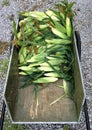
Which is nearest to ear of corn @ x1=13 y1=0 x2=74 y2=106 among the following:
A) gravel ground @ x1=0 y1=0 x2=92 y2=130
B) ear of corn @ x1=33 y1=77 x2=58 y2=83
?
ear of corn @ x1=33 y1=77 x2=58 y2=83

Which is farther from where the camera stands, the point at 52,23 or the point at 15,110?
the point at 52,23

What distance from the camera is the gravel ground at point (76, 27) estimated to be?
11.4ft

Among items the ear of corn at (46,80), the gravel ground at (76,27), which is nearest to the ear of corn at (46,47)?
the ear of corn at (46,80)

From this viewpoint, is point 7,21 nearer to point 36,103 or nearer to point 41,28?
point 41,28

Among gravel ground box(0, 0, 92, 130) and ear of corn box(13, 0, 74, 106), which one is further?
gravel ground box(0, 0, 92, 130)

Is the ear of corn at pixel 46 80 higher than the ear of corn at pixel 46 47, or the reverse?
the ear of corn at pixel 46 47

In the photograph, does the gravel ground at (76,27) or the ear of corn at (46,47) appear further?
the gravel ground at (76,27)

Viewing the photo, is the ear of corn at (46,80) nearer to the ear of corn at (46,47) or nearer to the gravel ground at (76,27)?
the ear of corn at (46,47)

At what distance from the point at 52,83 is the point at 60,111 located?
38 cm

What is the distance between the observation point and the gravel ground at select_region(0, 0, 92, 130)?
349 centimetres

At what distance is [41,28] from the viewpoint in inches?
124

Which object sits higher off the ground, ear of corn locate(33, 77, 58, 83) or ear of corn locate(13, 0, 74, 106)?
ear of corn locate(13, 0, 74, 106)

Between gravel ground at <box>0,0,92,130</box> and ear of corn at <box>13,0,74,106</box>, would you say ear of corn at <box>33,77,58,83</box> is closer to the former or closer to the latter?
ear of corn at <box>13,0,74,106</box>

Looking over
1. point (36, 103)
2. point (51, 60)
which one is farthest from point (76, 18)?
point (36, 103)
